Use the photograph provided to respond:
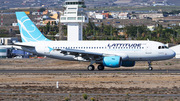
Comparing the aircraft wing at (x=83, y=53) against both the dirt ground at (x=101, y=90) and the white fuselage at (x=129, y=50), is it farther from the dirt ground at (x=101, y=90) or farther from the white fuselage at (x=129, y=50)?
the dirt ground at (x=101, y=90)

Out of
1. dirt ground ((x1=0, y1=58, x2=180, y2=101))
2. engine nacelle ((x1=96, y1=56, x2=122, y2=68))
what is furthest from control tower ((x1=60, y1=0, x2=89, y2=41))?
dirt ground ((x1=0, y1=58, x2=180, y2=101))

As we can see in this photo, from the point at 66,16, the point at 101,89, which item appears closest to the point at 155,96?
the point at 101,89

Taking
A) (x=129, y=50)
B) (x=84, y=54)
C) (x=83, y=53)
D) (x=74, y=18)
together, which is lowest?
(x=84, y=54)

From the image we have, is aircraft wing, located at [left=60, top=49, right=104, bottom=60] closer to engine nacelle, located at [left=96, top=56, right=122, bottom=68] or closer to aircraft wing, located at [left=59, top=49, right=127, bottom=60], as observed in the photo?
aircraft wing, located at [left=59, top=49, right=127, bottom=60]

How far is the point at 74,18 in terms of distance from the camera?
300 feet

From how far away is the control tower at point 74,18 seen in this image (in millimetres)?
91062

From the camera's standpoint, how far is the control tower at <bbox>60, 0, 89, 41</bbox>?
299 ft

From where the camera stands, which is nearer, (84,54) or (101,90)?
(101,90)

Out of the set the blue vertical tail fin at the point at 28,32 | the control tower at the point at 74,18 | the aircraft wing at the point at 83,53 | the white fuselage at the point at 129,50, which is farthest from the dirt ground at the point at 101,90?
the control tower at the point at 74,18

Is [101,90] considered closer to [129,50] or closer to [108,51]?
[129,50]

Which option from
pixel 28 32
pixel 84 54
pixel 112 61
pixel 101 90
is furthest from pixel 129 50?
pixel 101 90

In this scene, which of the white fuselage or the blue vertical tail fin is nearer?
the white fuselage

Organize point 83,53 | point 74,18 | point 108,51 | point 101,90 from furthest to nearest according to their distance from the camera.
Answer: point 74,18 < point 108,51 < point 83,53 < point 101,90

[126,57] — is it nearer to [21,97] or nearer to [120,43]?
[120,43]
